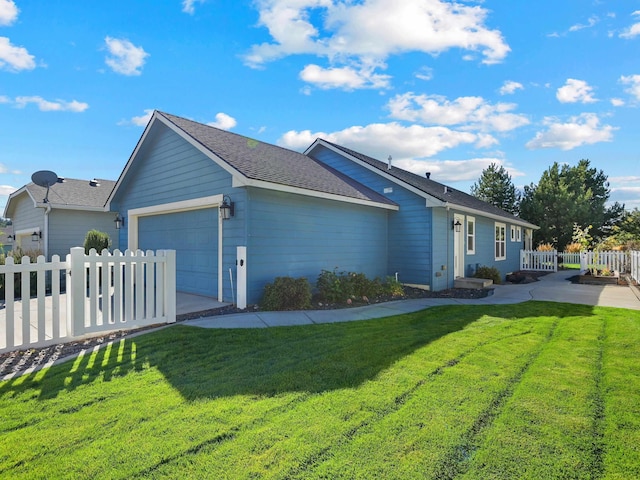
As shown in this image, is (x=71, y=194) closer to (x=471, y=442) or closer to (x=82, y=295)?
(x=82, y=295)

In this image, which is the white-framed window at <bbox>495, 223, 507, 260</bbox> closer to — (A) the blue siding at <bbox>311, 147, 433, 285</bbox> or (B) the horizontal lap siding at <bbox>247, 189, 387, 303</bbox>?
(A) the blue siding at <bbox>311, 147, 433, 285</bbox>

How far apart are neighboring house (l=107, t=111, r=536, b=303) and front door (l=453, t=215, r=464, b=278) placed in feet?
0.12

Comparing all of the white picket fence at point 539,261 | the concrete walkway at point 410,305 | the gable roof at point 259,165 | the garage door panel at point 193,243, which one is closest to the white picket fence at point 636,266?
the concrete walkway at point 410,305

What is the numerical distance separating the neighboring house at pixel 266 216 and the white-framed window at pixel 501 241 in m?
4.03

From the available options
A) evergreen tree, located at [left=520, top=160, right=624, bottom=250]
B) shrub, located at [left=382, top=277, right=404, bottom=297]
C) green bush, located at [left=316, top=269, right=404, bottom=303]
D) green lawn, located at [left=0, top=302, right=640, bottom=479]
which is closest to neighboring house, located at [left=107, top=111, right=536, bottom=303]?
green bush, located at [left=316, top=269, right=404, bottom=303]

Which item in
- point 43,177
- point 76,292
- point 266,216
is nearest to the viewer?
point 76,292

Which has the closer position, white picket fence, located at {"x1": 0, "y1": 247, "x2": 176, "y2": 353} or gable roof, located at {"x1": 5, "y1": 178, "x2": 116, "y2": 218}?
white picket fence, located at {"x1": 0, "y1": 247, "x2": 176, "y2": 353}

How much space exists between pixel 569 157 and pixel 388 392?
37.4 meters

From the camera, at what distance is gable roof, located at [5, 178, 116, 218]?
13820 millimetres

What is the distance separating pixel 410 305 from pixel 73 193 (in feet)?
50.3

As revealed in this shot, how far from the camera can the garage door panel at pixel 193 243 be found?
863 centimetres

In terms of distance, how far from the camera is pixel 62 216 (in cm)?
1391

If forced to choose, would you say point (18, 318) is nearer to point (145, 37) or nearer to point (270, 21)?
point (145, 37)

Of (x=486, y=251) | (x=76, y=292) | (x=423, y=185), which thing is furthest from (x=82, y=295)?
(x=486, y=251)
